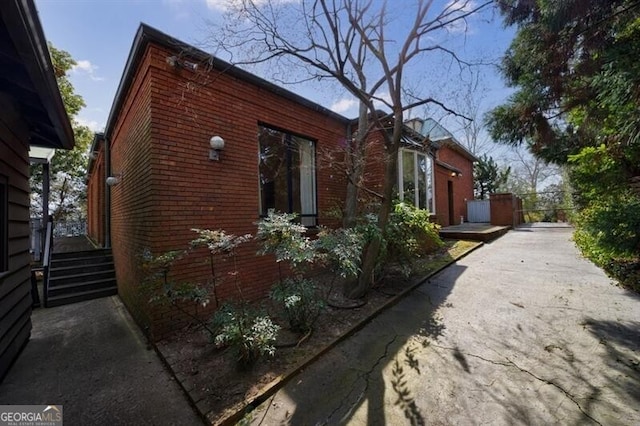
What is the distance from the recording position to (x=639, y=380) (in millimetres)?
2510

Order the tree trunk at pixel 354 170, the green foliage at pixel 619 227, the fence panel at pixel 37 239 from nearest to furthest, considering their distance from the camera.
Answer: the green foliage at pixel 619 227 < the tree trunk at pixel 354 170 < the fence panel at pixel 37 239

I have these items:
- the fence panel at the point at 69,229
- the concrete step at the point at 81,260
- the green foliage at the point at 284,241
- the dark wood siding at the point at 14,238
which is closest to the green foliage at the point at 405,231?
the green foliage at the point at 284,241

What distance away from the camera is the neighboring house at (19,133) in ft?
6.91

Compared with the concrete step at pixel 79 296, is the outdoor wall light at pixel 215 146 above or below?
above

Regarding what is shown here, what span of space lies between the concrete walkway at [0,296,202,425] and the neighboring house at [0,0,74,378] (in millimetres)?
310

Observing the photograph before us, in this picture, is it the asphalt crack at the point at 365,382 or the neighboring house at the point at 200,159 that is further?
the neighboring house at the point at 200,159

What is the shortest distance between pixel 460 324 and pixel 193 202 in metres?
4.20

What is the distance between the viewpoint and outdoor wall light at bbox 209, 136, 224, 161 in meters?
4.23

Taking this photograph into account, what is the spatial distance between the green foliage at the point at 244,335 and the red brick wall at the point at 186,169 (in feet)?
4.43

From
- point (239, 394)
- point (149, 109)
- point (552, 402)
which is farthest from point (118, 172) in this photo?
point (552, 402)

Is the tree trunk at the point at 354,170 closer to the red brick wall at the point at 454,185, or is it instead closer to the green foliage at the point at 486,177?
the red brick wall at the point at 454,185

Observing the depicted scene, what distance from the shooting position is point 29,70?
2.36m

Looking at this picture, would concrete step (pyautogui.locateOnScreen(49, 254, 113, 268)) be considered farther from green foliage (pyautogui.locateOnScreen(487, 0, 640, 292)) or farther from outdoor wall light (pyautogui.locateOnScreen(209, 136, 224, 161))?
green foliage (pyautogui.locateOnScreen(487, 0, 640, 292))

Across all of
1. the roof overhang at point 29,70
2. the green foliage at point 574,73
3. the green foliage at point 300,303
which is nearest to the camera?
the roof overhang at point 29,70
